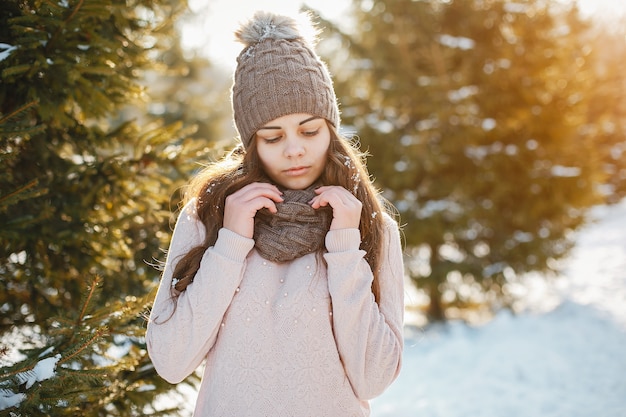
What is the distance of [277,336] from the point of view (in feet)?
6.34

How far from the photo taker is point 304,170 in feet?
6.97

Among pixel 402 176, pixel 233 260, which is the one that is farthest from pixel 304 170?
pixel 402 176

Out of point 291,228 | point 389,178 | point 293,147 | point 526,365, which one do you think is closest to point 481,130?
point 389,178

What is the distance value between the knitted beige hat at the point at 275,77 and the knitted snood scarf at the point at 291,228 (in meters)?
0.35

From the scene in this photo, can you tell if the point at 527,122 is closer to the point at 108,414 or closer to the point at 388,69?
the point at 388,69

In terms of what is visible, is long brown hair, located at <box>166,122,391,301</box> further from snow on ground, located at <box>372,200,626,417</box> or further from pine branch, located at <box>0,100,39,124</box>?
snow on ground, located at <box>372,200,626,417</box>

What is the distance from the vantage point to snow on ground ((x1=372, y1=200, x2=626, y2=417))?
16.7ft

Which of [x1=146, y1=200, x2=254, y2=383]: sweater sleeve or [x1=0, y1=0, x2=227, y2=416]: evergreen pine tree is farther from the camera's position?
[x1=0, y1=0, x2=227, y2=416]: evergreen pine tree

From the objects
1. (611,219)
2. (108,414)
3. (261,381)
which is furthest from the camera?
(611,219)

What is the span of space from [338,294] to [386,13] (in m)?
6.76

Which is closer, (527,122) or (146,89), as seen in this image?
(146,89)

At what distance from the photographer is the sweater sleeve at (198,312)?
188cm

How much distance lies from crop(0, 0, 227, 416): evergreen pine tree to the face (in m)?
0.89

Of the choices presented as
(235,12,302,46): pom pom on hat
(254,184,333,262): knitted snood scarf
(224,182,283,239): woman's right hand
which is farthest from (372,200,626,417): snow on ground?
(235,12,302,46): pom pom on hat
